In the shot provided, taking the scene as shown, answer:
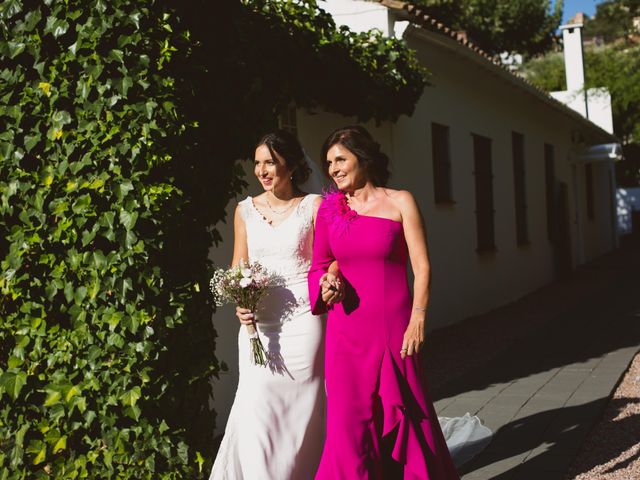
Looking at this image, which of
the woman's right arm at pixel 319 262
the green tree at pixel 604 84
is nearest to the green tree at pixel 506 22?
the green tree at pixel 604 84

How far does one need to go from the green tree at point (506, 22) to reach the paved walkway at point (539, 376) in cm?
1683

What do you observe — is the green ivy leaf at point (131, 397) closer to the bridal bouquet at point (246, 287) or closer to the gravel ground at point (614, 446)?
the bridal bouquet at point (246, 287)

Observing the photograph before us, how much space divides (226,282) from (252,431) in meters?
0.75

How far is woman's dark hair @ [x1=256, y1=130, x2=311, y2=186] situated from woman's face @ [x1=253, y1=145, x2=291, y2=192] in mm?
19

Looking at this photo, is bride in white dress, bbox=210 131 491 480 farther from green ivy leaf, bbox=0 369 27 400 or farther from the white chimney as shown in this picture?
the white chimney

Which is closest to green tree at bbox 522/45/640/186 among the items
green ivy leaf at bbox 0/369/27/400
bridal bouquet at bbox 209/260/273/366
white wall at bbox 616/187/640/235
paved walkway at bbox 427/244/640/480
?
white wall at bbox 616/187/640/235

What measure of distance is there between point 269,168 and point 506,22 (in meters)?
29.6

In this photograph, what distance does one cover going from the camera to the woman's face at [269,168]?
4.27 m

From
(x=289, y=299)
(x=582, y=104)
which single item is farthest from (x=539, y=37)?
(x=289, y=299)

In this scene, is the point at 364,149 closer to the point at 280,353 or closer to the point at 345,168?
the point at 345,168

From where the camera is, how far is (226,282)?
13.1 feet

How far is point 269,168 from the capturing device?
4.29 meters

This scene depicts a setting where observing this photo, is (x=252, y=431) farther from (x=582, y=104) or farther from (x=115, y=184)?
(x=582, y=104)

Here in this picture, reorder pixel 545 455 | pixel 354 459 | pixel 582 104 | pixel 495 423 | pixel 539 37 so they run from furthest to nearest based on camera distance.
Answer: pixel 539 37
pixel 582 104
pixel 495 423
pixel 545 455
pixel 354 459
